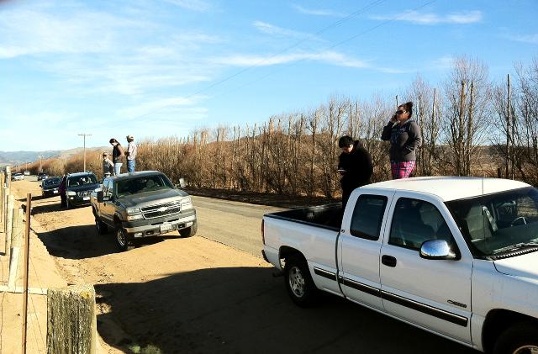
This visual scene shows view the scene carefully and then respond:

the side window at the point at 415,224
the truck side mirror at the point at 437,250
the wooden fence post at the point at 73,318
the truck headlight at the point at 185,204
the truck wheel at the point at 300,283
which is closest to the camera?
the wooden fence post at the point at 73,318

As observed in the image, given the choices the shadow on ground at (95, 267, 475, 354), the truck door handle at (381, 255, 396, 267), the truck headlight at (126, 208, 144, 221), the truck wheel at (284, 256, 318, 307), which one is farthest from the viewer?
the truck headlight at (126, 208, 144, 221)

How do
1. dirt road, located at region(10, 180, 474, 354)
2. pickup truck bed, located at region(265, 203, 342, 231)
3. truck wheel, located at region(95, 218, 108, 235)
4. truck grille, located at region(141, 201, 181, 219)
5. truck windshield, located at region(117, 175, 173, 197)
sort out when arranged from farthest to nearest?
truck wheel, located at region(95, 218, 108, 235), truck windshield, located at region(117, 175, 173, 197), truck grille, located at region(141, 201, 181, 219), pickup truck bed, located at region(265, 203, 342, 231), dirt road, located at region(10, 180, 474, 354)

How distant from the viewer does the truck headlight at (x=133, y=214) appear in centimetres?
1063

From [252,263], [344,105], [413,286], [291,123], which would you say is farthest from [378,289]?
[291,123]

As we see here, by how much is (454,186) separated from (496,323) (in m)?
1.40

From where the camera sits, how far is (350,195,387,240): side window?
4.89 m

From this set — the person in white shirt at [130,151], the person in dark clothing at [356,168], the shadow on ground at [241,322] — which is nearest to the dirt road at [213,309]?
the shadow on ground at [241,322]

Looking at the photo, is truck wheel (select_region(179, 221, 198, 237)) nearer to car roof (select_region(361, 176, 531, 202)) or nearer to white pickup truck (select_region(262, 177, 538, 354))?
white pickup truck (select_region(262, 177, 538, 354))

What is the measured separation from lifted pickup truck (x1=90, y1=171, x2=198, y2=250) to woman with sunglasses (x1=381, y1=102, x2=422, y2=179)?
573 cm

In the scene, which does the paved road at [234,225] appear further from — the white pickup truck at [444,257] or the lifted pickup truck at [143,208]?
the white pickup truck at [444,257]

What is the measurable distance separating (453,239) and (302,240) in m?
2.30

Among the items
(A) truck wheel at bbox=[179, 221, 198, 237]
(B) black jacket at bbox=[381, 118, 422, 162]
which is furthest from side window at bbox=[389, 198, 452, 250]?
(A) truck wheel at bbox=[179, 221, 198, 237]

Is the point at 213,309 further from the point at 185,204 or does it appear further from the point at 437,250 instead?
the point at 185,204

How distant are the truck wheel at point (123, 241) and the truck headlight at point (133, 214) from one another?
1.54ft
